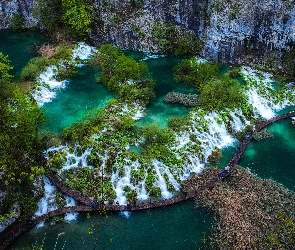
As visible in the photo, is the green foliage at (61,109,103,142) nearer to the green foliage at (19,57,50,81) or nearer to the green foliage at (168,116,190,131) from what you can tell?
the green foliage at (168,116,190,131)

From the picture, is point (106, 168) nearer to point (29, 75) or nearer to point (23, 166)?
point (23, 166)

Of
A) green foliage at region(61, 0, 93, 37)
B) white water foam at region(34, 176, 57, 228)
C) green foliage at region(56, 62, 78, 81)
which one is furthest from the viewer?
green foliage at region(61, 0, 93, 37)

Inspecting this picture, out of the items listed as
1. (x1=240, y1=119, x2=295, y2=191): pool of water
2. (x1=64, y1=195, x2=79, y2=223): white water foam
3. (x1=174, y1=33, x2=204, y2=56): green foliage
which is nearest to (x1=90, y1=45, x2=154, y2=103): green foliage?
(x1=174, y1=33, x2=204, y2=56): green foliage

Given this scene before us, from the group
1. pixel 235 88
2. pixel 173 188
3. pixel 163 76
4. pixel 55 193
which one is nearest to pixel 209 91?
pixel 235 88

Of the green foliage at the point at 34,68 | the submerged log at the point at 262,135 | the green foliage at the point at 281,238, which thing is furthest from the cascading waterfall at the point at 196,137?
the green foliage at the point at 34,68

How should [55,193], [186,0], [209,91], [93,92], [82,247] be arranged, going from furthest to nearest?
1. [186,0]
2. [93,92]
3. [209,91]
4. [55,193]
5. [82,247]

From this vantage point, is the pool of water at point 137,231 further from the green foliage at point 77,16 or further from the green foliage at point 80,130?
the green foliage at point 77,16

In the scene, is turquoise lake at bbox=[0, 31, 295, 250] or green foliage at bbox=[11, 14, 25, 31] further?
green foliage at bbox=[11, 14, 25, 31]
